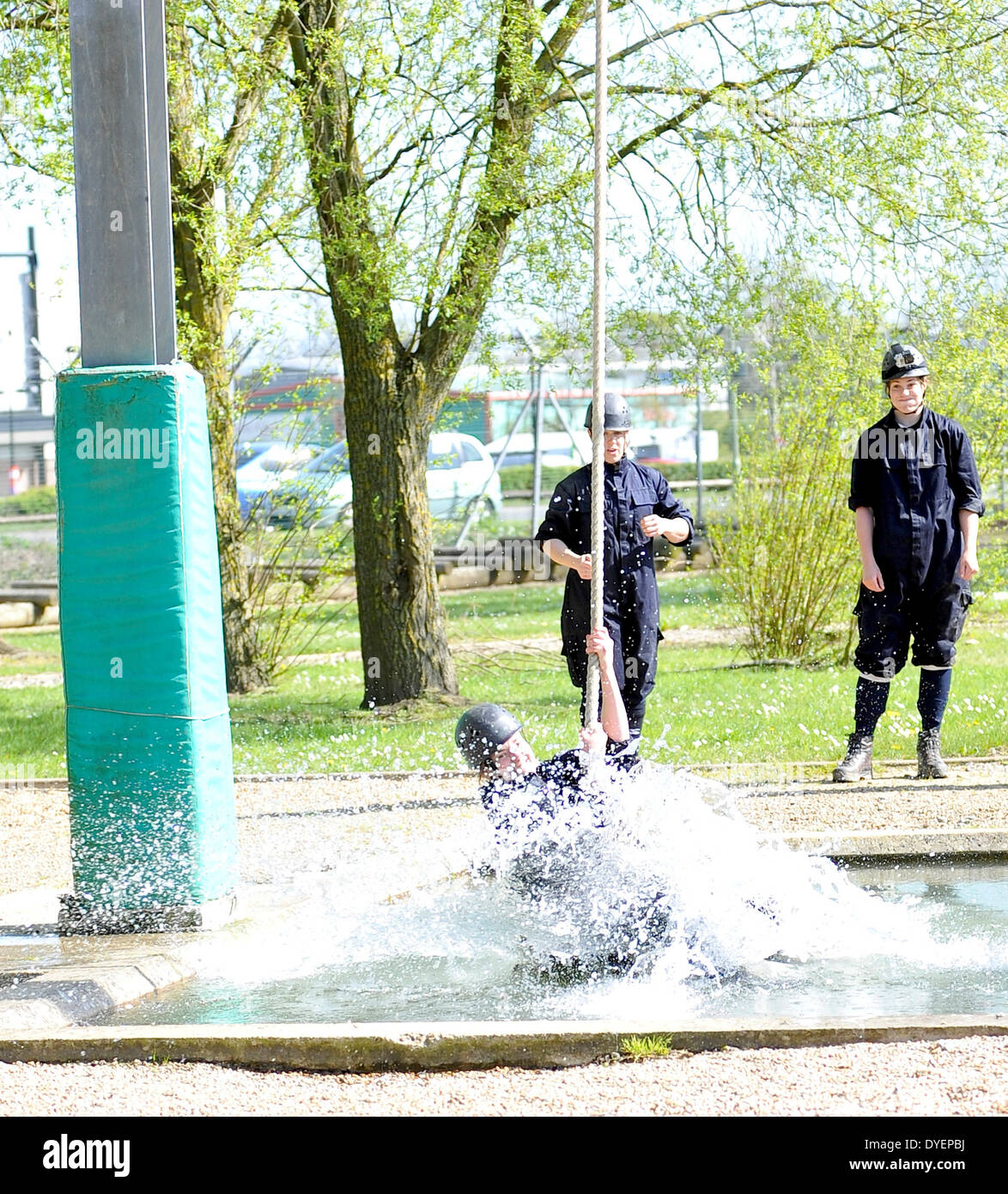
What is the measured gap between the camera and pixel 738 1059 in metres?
4.02

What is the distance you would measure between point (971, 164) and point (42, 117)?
615 cm

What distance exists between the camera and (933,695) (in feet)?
26.1

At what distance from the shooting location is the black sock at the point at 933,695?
311 inches

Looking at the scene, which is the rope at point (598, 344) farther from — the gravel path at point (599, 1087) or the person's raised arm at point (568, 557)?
the gravel path at point (599, 1087)

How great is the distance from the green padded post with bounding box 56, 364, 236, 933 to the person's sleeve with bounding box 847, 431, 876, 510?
360 centimetres

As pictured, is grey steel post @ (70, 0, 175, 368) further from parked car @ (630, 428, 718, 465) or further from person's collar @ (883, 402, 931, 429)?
parked car @ (630, 428, 718, 465)

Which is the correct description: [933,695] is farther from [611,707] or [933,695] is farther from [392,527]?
[392,527]

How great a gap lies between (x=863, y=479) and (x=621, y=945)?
3563 millimetres

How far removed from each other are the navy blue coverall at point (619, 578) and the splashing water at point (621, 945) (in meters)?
0.81

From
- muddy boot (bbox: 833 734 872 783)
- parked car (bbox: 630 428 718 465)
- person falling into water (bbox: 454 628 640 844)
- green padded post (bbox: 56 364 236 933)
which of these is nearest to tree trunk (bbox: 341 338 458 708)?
muddy boot (bbox: 833 734 872 783)

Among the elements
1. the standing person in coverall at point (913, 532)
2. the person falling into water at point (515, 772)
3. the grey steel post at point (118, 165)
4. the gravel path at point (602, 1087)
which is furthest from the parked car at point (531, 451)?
the gravel path at point (602, 1087)

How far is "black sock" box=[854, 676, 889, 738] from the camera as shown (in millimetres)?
7906

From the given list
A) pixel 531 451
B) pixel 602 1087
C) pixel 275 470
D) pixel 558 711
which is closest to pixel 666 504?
pixel 602 1087

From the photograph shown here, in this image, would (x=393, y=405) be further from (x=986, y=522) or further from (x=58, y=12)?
(x=986, y=522)
